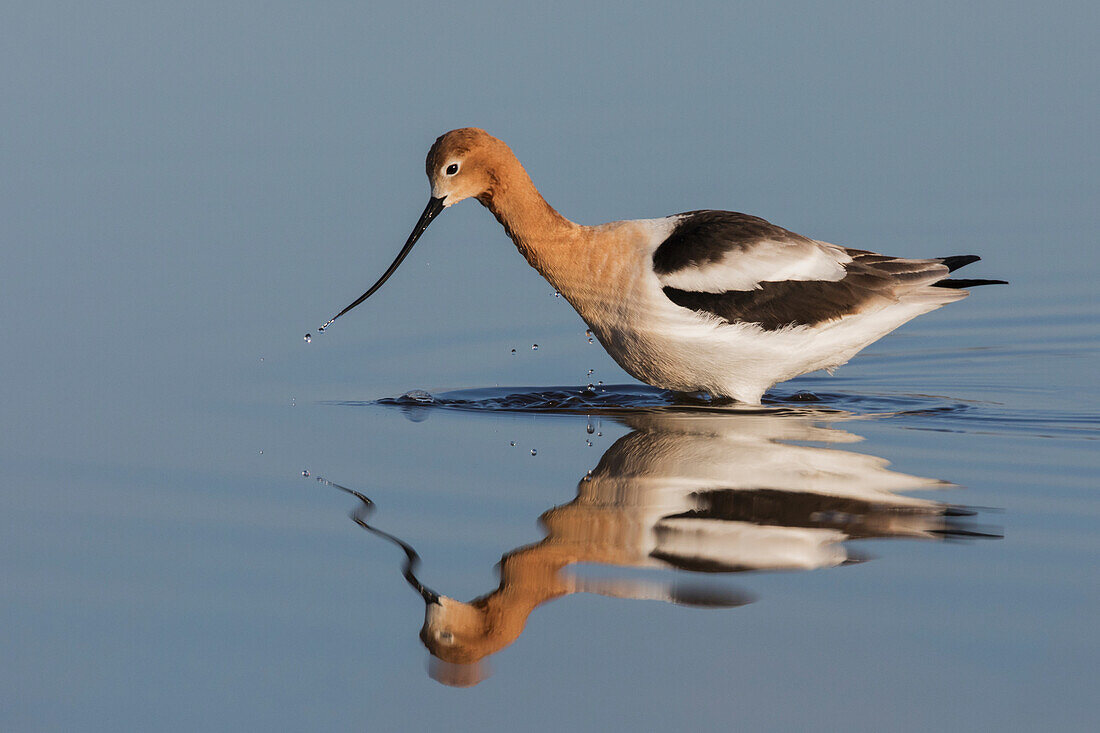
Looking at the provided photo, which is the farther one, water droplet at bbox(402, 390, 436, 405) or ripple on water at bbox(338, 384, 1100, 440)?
water droplet at bbox(402, 390, 436, 405)

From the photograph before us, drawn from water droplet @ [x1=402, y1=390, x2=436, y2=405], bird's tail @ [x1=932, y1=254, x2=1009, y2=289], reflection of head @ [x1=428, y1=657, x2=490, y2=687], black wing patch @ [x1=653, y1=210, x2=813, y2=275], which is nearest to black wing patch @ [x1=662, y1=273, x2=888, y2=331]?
black wing patch @ [x1=653, y1=210, x2=813, y2=275]

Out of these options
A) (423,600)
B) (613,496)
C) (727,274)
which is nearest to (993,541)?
(613,496)

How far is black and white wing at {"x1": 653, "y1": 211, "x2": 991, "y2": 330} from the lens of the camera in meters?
7.60

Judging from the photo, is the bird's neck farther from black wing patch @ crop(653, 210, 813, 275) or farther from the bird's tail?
the bird's tail

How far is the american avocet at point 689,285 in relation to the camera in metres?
7.62

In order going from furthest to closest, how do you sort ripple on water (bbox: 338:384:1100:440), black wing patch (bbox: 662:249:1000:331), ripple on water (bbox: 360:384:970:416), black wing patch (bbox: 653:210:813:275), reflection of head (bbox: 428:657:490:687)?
1. ripple on water (bbox: 360:384:970:416)
2. black wing patch (bbox: 662:249:1000:331)
3. black wing patch (bbox: 653:210:813:275)
4. ripple on water (bbox: 338:384:1100:440)
5. reflection of head (bbox: 428:657:490:687)

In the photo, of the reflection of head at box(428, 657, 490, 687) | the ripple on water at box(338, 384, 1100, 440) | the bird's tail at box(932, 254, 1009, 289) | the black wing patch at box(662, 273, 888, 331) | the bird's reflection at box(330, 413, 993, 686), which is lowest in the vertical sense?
the reflection of head at box(428, 657, 490, 687)

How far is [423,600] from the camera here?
197 inches

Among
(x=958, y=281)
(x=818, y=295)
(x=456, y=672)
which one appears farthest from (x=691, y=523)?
(x=958, y=281)

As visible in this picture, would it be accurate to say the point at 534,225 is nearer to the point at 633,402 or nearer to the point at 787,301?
the point at 633,402

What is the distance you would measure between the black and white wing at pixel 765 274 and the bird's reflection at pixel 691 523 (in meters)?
0.89

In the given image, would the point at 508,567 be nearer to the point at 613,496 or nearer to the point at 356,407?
the point at 613,496

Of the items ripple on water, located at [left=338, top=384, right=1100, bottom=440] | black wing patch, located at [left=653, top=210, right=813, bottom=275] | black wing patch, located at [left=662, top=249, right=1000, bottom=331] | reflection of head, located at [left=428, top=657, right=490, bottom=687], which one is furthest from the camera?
black wing patch, located at [left=662, top=249, right=1000, bottom=331]

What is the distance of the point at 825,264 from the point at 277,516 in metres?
3.64
